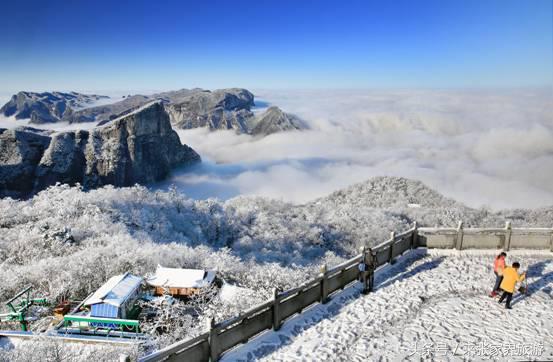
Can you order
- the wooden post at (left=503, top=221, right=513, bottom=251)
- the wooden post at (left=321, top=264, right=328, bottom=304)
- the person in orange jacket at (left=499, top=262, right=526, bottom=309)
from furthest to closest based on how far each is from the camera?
the wooden post at (left=503, top=221, right=513, bottom=251), the wooden post at (left=321, top=264, right=328, bottom=304), the person in orange jacket at (left=499, top=262, right=526, bottom=309)

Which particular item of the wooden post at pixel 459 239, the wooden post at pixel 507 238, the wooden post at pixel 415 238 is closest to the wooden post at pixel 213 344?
the wooden post at pixel 415 238

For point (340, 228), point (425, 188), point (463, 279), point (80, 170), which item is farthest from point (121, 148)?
point (463, 279)

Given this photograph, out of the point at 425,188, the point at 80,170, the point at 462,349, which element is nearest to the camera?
the point at 462,349

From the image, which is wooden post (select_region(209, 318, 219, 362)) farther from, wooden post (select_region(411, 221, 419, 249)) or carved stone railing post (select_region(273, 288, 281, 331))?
wooden post (select_region(411, 221, 419, 249))

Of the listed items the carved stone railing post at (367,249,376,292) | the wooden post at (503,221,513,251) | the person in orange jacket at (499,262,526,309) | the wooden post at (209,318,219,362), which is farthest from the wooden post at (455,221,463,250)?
the wooden post at (209,318,219,362)

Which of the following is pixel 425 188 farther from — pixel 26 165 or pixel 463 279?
pixel 26 165

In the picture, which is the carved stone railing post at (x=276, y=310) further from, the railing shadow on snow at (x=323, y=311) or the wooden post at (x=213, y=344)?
the wooden post at (x=213, y=344)
